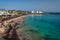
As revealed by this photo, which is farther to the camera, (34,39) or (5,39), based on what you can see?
(34,39)

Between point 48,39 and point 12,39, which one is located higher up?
point 12,39

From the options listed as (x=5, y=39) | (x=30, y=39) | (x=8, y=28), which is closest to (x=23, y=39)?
(x=30, y=39)

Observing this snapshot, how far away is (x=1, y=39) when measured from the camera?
1368 centimetres

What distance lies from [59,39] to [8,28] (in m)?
7.07

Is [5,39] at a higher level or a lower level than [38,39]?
higher

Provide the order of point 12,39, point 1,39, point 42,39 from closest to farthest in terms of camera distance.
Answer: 1. point 1,39
2. point 12,39
3. point 42,39

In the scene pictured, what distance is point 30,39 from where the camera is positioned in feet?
60.1

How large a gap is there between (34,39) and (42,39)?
109cm

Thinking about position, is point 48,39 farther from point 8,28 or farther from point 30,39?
point 8,28

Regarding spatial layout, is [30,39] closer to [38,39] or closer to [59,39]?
[38,39]

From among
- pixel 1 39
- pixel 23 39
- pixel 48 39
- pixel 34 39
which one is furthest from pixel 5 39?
pixel 48 39

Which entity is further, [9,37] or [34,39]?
[34,39]

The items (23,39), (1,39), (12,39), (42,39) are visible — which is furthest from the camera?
(42,39)

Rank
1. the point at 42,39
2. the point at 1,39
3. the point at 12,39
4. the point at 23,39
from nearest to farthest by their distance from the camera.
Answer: the point at 1,39 → the point at 12,39 → the point at 23,39 → the point at 42,39
